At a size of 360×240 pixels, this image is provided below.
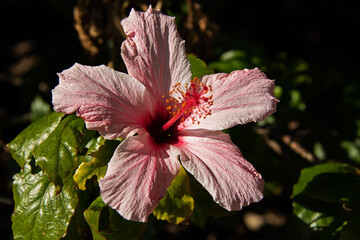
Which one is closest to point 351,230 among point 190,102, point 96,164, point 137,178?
point 190,102

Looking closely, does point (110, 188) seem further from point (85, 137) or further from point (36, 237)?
point (36, 237)

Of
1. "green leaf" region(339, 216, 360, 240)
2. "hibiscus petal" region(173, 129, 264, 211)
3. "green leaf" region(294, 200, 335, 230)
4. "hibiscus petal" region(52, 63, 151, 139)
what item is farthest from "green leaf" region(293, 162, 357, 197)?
"hibiscus petal" region(52, 63, 151, 139)

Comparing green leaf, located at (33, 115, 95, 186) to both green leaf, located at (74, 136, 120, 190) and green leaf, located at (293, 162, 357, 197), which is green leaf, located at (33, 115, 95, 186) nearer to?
green leaf, located at (74, 136, 120, 190)

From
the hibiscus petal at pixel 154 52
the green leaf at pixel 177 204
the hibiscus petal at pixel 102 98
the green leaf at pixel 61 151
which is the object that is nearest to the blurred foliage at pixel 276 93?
the green leaf at pixel 61 151

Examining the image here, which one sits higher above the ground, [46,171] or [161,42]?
[161,42]

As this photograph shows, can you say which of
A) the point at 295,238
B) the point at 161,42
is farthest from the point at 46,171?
the point at 295,238

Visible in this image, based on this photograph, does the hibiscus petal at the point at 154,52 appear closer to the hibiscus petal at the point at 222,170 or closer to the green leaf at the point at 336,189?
the hibiscus petal at the point at 222,170
